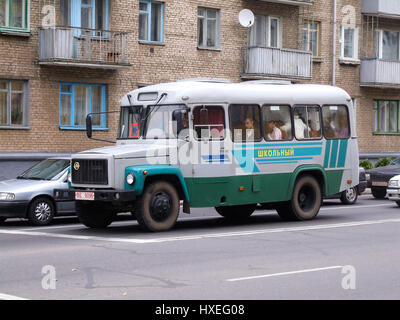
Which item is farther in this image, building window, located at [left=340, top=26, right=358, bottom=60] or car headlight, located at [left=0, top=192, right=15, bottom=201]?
building window, located at [left=340, top=26, right=358, bottom=60]

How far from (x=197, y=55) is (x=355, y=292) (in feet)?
75.5

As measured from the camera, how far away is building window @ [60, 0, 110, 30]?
1090 inches

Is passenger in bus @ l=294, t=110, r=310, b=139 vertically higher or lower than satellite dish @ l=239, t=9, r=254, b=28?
lower

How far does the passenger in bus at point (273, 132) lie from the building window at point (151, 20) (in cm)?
1328

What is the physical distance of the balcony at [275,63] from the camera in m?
33.0

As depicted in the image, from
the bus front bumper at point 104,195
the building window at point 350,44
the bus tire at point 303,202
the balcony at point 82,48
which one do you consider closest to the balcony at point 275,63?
the building window at point 350,44

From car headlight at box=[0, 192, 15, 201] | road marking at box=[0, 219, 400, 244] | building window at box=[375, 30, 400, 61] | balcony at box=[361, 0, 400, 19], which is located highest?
balcony at box=[361, 0, 400, 19]

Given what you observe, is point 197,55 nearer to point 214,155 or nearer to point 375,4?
point 375,4

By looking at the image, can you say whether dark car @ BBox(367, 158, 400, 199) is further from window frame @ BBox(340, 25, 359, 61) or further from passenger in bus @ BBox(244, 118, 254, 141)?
A: window frame @ BBox(340, 25, 359, 61)

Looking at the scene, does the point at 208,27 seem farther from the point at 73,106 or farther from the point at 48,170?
the point at 48,170

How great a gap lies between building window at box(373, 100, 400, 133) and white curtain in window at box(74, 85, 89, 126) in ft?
51.5

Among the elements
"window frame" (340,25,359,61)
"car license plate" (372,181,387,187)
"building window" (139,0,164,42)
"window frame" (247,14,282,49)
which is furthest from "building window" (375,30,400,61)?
"car license plate" (372,181,387,187)
